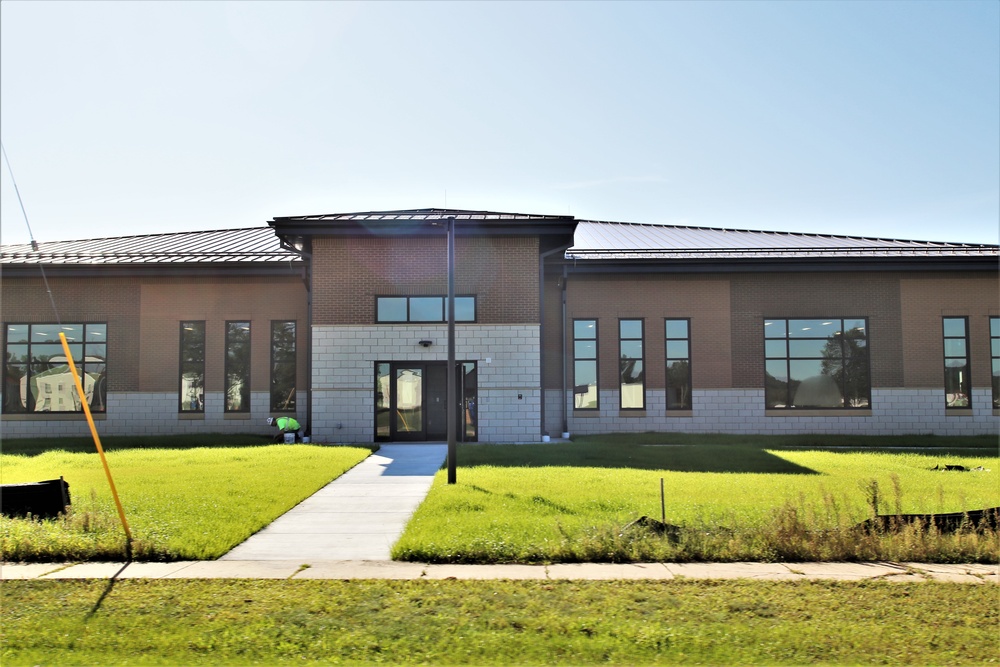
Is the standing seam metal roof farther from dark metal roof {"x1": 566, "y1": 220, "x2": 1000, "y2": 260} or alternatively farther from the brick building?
the brick building

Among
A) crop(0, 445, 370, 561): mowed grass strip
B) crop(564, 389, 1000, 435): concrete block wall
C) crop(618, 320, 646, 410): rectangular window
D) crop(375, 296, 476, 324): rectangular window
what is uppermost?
crop(375, 296, 476, 324): rectangular window

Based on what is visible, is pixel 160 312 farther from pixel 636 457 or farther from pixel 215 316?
pixel 636 457

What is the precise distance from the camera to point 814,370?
25.1m

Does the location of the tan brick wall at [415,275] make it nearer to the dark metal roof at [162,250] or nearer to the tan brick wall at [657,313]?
the dark metal roof at [162,250]

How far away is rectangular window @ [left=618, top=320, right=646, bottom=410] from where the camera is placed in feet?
82.0

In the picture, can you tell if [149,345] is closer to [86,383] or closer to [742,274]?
[86,383]

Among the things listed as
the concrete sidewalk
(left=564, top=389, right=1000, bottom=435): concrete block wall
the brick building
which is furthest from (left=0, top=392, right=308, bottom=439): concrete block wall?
the concrete sidewalk

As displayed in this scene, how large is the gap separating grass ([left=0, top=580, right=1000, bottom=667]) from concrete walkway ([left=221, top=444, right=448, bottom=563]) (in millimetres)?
1518

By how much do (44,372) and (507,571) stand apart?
22.5m

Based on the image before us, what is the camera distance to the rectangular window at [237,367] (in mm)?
25016

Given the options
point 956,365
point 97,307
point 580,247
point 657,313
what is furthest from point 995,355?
point 97,307

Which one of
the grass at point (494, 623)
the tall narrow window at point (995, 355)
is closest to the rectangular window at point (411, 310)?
the grass at point (494, 623)

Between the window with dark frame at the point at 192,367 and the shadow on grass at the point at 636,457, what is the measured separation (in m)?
9.98

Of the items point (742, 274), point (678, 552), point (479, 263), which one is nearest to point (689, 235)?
point (742, 274)
